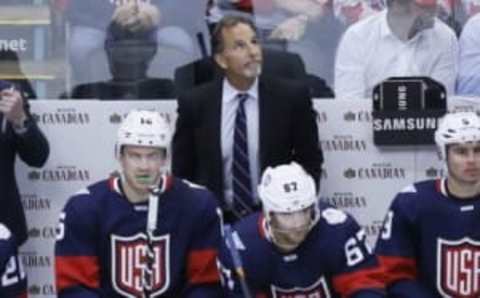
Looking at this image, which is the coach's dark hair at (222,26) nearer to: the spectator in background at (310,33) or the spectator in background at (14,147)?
the spectator in background at (310,33)

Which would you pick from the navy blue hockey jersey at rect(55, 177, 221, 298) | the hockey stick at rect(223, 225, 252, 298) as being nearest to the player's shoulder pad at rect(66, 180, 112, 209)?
the navy blue hockey jersey at rect(55, 177, 221, 298)

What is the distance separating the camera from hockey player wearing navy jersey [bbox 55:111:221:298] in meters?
6.86

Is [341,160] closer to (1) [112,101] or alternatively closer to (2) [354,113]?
(2) [354,113]

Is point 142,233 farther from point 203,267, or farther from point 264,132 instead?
point 264,132

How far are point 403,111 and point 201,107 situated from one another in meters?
0.94

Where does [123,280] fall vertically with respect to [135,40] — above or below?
below

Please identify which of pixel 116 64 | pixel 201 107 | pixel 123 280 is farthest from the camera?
pixel 116 64

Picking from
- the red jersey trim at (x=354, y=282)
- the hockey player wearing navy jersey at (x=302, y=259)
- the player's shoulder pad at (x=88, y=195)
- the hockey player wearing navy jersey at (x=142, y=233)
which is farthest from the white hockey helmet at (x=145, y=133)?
the red jersey trim at (x=354, y=282)

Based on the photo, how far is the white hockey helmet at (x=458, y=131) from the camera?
6898 millimetres

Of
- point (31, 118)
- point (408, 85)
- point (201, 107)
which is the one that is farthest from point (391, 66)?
point (31, 118)

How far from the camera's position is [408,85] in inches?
308

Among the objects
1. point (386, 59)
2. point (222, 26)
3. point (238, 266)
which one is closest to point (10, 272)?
point (238, 266)

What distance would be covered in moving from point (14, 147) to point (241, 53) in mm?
1081

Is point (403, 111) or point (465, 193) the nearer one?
point (465, 193)
